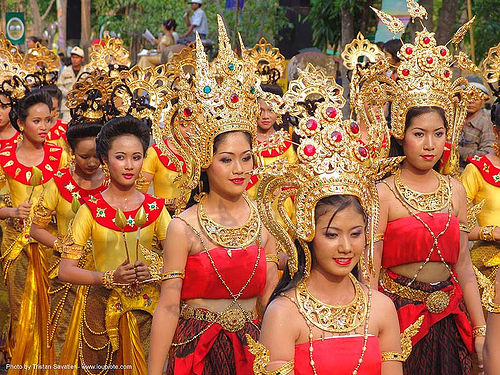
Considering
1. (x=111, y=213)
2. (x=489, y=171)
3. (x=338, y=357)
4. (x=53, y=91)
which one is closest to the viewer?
(x=338, y=357)

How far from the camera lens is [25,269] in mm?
8055

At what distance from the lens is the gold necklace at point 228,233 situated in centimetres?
507

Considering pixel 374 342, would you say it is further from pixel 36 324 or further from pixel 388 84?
pixel 36 324

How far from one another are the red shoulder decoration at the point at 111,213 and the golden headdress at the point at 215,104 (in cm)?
103

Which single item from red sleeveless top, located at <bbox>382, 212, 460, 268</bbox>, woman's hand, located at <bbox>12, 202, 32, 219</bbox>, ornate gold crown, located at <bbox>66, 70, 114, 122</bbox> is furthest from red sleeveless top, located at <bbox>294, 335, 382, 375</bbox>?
woman's hand, located at <bbox>12, 202, 32, 219</bbox>

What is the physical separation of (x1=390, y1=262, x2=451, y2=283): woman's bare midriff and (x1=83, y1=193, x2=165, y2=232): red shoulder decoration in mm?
1538

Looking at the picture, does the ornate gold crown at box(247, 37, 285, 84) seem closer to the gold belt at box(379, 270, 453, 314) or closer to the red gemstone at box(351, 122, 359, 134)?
the gold belt at box(379, 270, 453, 314)

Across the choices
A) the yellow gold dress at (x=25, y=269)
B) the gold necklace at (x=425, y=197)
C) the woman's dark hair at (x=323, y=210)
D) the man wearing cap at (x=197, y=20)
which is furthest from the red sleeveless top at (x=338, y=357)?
the man wearing cap at (x=197, y=20)

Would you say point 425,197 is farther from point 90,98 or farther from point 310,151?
point 90,98

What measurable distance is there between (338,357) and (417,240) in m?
1.95

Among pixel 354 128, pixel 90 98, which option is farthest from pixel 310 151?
pixel 90 98

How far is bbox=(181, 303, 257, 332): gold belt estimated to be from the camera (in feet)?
16.6

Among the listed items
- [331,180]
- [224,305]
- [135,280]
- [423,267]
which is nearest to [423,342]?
[423,267]

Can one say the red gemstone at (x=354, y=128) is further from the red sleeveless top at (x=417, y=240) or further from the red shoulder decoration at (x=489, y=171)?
the red shoulder decoration at (x=489, y=171)
